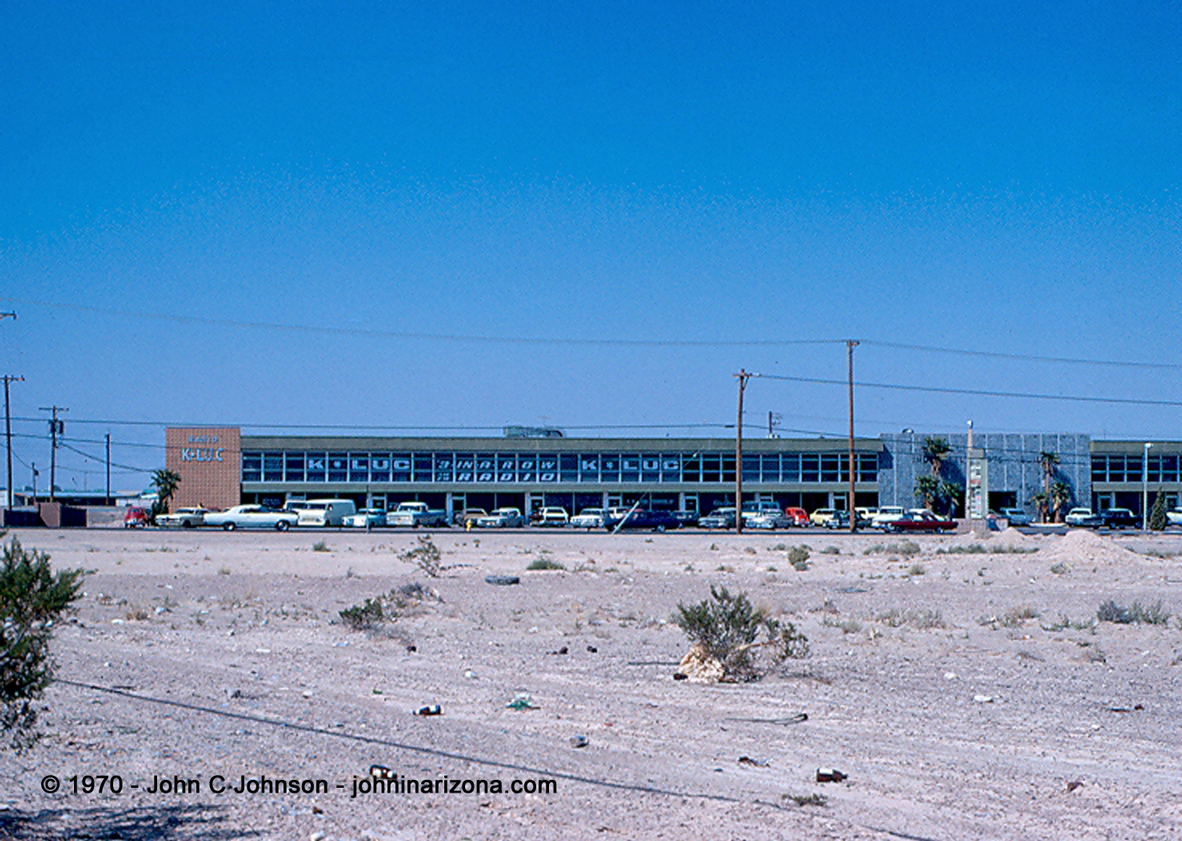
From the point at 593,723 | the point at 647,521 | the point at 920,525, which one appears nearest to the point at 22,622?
the point at 593,723

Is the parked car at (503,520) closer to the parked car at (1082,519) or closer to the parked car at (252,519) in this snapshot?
the parked car at (252,519)

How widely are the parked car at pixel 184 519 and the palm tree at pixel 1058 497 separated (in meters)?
66.9

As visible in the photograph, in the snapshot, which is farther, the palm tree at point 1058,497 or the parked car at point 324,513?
the palm tree at point 1058,497

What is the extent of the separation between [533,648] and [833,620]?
6.34 metres

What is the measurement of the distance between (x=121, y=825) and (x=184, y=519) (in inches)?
2872

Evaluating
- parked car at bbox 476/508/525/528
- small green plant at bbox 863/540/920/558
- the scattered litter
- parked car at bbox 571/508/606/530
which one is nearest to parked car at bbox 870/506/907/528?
parked car at bbox 571/508/606/530

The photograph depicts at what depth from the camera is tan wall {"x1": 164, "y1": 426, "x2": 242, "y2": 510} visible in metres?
93.9

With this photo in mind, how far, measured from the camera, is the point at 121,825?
7.02 metres

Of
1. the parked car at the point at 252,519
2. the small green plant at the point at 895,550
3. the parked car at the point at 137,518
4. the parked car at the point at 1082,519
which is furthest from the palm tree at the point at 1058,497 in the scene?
the parked car at the point at 137,518

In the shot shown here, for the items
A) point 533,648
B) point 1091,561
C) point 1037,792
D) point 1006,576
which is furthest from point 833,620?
point 1091,561

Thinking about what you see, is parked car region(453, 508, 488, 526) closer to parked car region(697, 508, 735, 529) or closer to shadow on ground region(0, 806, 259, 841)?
parked car region(697, 508, 735, 529)

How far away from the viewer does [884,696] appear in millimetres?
12414

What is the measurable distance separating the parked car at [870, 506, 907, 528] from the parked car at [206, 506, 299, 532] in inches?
1491

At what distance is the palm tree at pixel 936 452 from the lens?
92312 millimetres
